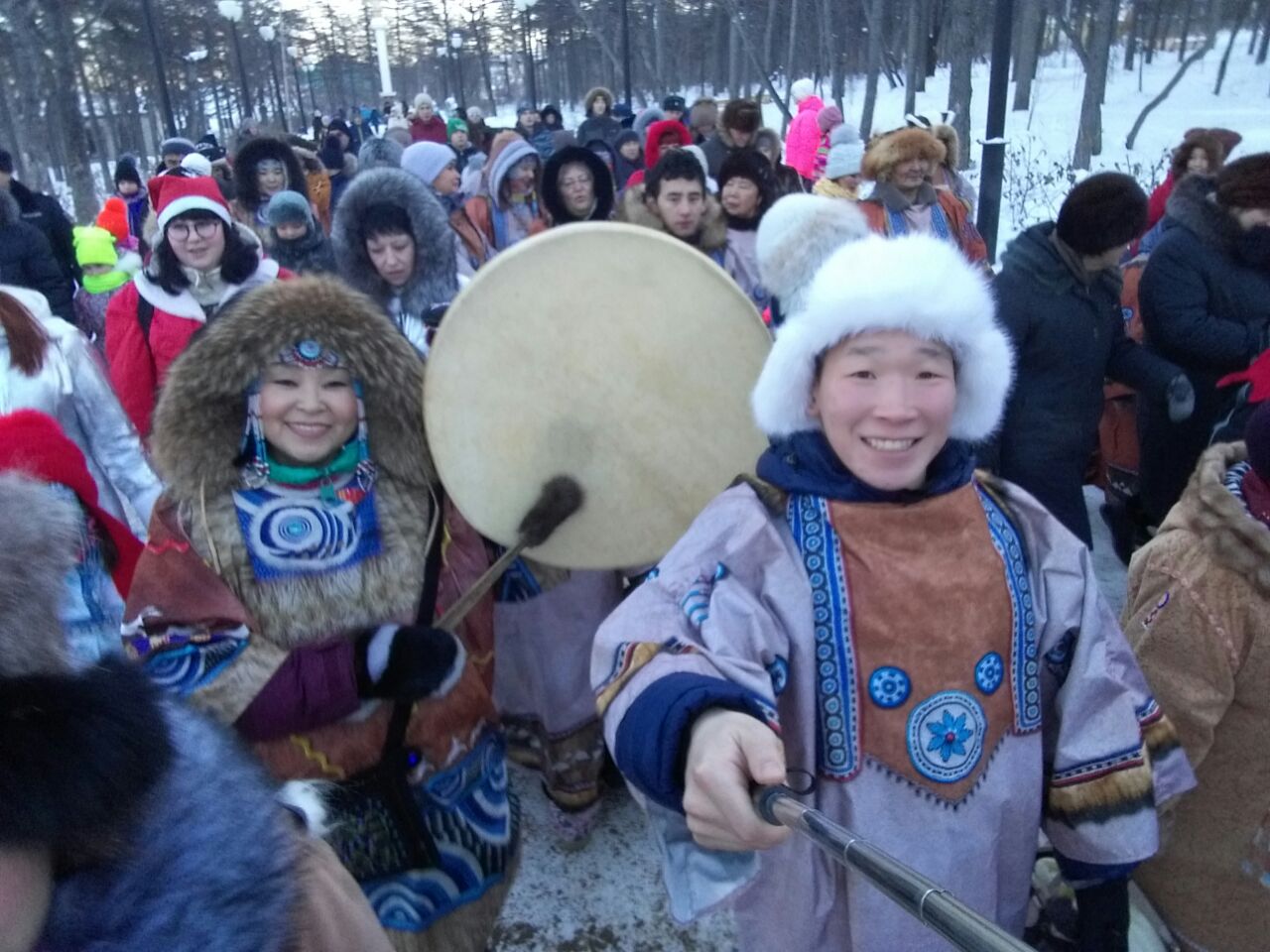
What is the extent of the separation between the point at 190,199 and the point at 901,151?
3445mm

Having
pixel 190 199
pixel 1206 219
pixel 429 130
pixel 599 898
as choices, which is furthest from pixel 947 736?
pixel 429 130

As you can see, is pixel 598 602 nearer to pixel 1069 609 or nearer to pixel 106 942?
pixel 1069 609

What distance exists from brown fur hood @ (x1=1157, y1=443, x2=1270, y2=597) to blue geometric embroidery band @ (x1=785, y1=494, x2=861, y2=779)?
0.83 m

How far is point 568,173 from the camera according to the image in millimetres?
5281

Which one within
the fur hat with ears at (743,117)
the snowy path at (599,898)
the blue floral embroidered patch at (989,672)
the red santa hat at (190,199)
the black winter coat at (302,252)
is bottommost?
→ the snowy path at (599,898)

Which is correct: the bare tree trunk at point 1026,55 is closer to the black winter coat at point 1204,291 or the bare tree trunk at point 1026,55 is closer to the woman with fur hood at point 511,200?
the woman with fur hood at point 511,200

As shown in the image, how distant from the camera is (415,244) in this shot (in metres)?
3.49

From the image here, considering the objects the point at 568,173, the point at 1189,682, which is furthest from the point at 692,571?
the point at 568,173

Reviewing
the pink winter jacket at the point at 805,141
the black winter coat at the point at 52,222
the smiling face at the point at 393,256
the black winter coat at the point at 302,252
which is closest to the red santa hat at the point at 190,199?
the smiling face at the point at 393,256

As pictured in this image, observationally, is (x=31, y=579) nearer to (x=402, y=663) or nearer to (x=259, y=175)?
(x=402, y=663)

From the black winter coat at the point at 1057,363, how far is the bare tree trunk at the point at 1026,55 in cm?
2261

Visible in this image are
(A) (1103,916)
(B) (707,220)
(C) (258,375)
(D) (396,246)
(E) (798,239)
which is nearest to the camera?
(A) (1103,916)

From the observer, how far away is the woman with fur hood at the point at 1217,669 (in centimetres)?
162

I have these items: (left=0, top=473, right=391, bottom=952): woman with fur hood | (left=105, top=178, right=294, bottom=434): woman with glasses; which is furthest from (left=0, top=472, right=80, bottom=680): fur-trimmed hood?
(left=105, top=178, right=294, bottom=434): woman with glasses
